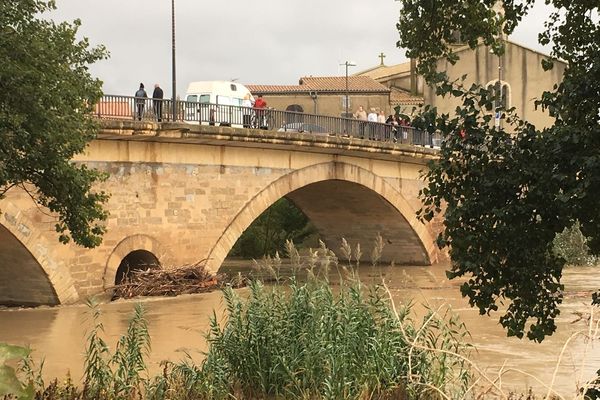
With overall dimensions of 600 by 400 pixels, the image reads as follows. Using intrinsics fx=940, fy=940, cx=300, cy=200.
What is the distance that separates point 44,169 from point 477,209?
5.97 meters

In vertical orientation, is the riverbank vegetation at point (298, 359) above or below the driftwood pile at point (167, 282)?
above

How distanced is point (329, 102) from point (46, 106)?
123 feet

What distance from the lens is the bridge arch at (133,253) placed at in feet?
63.2

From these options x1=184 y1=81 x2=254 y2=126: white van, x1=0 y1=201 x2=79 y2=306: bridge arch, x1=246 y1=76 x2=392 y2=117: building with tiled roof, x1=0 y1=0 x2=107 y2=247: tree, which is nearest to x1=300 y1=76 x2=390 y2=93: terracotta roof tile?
x1=246 y1=76 x2=392 y2=117: building with tiled roof

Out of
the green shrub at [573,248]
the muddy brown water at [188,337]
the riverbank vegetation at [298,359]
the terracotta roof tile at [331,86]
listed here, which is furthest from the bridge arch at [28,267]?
the terracotta roof tile at [331,86]

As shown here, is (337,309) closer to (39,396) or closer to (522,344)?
(39,396)

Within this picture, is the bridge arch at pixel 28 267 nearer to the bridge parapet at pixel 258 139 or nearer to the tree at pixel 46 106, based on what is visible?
the bridge parapet at pixel 258 139

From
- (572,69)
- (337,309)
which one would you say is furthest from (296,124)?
(572,69)

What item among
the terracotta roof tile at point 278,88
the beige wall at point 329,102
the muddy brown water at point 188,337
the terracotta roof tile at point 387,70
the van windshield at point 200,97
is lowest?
A: the muddy brown water at point 188,337

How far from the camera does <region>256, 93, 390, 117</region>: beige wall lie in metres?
47.3

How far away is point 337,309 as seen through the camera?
9102 mm

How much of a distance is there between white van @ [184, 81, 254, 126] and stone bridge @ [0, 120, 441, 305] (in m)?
0.51

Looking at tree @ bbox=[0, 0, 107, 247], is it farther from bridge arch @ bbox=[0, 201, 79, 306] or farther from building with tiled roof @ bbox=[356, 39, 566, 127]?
building with tiled roof @ bbox=[356, 39, 566, 127]

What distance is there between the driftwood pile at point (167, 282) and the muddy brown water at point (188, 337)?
0.83 feet
